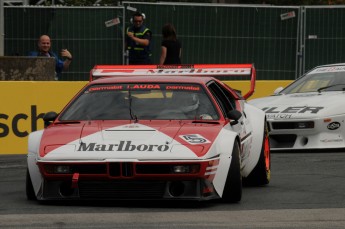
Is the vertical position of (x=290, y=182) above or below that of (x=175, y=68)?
below

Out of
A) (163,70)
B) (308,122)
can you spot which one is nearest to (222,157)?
(163,70)

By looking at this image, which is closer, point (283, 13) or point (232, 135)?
point (232, 135)

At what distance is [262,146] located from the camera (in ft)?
39.2

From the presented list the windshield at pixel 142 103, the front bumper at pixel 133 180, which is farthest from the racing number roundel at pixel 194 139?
the windshield at pixel 142 103

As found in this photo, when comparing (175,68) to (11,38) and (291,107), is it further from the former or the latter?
(11,38)

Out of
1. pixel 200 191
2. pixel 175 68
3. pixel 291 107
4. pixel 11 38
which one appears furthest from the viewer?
pixel 11 38

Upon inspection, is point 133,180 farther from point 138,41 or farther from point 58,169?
point 138,41

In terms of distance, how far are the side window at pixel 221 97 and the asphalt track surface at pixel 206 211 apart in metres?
0.81

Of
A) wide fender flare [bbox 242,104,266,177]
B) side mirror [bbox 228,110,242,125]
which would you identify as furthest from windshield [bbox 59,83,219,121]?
wide fender flare [bbox 242,104,266,177]

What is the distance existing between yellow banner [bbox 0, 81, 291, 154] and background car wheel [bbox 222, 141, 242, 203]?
708 centimetres

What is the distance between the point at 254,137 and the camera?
38.8 feet

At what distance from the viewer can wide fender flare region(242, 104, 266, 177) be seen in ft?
38.0

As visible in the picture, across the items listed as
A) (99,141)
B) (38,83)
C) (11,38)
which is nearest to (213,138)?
(99,141)

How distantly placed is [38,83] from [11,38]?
5.03 m
